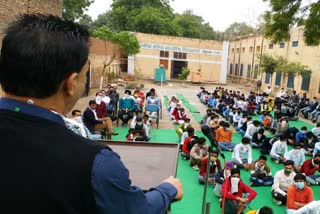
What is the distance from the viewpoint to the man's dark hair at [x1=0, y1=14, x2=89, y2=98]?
37.3 inches

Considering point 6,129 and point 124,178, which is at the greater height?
point 6,129

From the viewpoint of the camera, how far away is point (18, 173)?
0.88 meters

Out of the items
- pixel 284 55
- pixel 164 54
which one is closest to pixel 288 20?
pixel 284 55

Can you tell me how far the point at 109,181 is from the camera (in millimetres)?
893

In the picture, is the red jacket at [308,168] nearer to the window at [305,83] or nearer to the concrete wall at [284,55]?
the concrete wall at [284,55]

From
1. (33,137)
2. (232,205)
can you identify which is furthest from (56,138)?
(232,205)

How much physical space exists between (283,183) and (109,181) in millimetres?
6004

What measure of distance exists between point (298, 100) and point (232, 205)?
13.1m

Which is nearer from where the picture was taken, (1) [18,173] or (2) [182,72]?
(1) [18,173]

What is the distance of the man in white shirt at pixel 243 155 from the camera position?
763 cm

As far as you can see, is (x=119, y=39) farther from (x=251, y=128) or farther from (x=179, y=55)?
(x=251, y=128)

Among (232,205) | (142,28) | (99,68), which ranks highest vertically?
(142,28)

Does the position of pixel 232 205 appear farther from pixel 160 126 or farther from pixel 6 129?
pixel 160 126

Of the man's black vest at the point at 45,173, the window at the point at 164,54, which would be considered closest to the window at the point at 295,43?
the window at the point at 164,54
